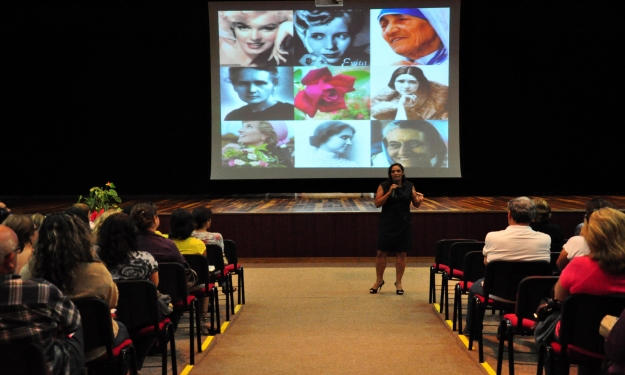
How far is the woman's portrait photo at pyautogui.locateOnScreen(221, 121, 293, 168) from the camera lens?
1094cm

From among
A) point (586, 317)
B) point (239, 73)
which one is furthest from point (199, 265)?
point (239, 73)

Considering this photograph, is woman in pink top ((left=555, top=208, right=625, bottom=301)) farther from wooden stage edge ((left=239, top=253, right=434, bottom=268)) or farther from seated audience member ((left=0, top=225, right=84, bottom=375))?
wooden stage edge ((left=239, top=253, right=434, bottom=268))

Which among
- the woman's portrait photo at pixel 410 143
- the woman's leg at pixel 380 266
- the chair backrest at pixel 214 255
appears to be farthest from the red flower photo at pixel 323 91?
the chair backrest at pixel 214 255

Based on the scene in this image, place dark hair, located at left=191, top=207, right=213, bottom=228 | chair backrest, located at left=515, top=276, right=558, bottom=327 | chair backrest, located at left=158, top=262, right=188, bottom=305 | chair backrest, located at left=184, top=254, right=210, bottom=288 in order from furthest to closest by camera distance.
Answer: dark hair, located at left=191, top=207, right=213, bottom=228 → chair backrest, located at left=184, top=254, right=210, bottom=288 → chair backrest, located at left=158, top=262, right=188, bottom=305 → chair backrest, located at left=515, top=276, right=558, bottom=327

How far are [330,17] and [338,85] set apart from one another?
115cm

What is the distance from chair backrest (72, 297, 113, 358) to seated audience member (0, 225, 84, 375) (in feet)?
1.09

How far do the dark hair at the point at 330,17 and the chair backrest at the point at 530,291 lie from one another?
820 cm

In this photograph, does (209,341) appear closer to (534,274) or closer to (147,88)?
(534,274)

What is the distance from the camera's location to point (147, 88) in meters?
12.9

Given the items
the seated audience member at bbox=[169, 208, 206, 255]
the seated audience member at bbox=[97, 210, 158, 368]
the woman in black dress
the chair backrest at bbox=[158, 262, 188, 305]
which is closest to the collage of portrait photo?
the woman in black dress

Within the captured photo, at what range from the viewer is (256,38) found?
10914 mm

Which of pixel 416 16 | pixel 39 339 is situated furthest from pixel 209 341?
pixel 416 16

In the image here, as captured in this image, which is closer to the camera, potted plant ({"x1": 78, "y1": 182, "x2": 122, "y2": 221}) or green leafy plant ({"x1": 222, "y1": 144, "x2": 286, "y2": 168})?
potted plant ({"x1": 78, "y1": 182, "x2": 122, "y2": 221})

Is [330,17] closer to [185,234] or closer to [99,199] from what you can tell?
[99,199]
